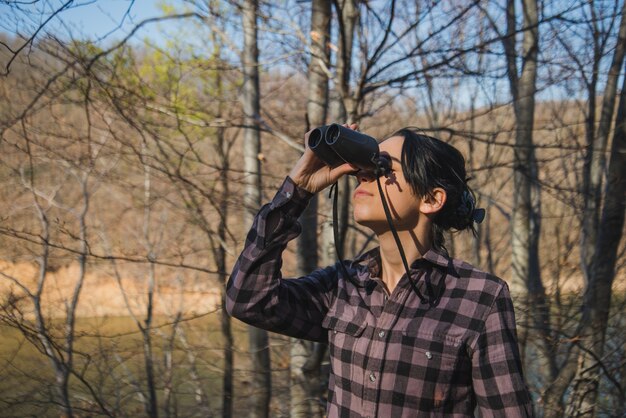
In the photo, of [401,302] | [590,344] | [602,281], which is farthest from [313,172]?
[602,281]

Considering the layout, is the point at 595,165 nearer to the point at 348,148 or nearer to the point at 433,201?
the point at 433,201

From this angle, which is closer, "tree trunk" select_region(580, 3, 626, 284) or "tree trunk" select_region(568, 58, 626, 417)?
"tree trunk" select_region(568, 58, 626, 417)

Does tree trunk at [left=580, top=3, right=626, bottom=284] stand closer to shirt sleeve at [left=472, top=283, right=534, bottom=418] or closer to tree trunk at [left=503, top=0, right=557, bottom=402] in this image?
tree trunk at [left=503, top=0, right=557, bottom=402]

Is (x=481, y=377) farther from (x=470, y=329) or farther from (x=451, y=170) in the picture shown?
(x=451, y=170)

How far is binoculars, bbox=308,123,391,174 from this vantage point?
1329 millimetres

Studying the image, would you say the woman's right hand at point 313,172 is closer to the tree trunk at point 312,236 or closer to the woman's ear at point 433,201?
the woman's ear at point 433,201

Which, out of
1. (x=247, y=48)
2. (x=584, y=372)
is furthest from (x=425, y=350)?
(x=247, y=48)

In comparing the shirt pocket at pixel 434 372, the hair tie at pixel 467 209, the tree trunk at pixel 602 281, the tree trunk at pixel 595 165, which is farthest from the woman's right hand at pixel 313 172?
the tree trunk at pixel 595 165

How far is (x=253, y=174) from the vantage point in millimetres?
3705

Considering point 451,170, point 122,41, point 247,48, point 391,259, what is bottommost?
point 391,259

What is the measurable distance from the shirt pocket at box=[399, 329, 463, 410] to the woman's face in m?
0.31

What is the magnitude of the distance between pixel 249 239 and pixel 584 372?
2311mm

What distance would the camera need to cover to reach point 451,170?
1.46 metres

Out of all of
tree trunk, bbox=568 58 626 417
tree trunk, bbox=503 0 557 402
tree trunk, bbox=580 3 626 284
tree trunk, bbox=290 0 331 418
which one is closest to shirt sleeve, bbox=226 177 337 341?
tree trunk, bbox=290 0 331 418
